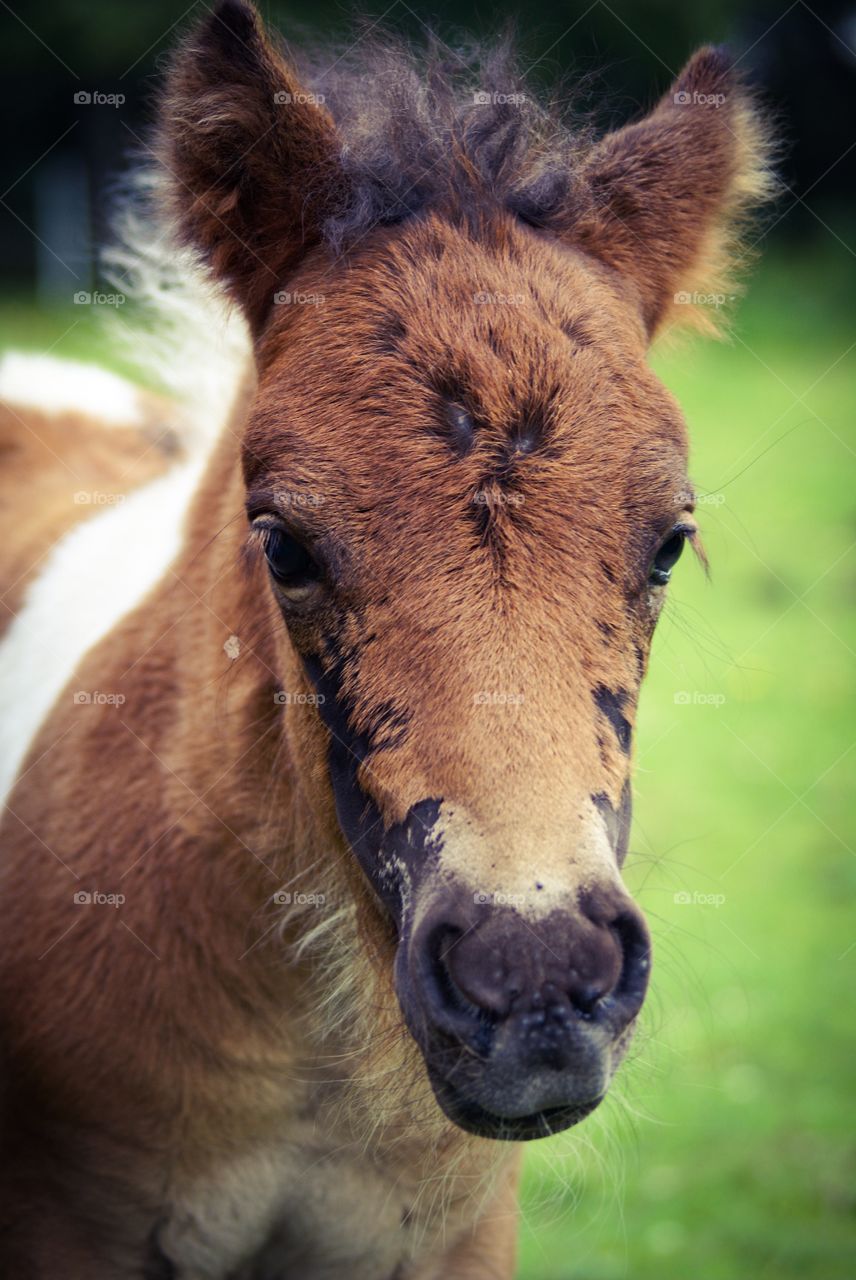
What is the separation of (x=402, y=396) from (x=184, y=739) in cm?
120

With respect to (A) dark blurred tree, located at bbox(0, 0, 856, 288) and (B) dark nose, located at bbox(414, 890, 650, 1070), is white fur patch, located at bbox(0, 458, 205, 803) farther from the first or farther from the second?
(A) dark blurred tree, located at bbox(0, 0, 856, 288)

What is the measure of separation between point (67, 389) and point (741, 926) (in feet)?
16.3

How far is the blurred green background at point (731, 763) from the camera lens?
463 centimetres

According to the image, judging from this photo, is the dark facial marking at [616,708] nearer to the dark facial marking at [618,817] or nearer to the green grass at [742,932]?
the dark facial marking at [618,817]

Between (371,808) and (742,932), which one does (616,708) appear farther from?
(742,932)

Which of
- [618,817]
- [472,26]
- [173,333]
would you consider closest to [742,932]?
[173,333]

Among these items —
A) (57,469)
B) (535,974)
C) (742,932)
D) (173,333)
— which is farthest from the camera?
(742,932)

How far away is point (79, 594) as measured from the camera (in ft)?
Answer: 13.0

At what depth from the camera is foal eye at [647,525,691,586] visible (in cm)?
247

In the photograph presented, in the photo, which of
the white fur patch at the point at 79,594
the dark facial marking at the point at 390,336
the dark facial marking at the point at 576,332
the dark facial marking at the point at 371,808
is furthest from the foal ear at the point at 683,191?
the white fur patch at the point at 79,594

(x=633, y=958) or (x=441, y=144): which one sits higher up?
(x=441, y=144)

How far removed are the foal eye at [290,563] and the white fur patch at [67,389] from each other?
2927 millimetres

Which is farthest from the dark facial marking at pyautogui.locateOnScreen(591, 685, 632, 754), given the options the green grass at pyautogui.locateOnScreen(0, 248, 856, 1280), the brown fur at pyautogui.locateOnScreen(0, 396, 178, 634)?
the brown fur at pyautogui.locateOnScreen(0, 396, 178, 634)

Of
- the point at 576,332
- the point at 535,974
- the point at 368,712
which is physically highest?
the point at 576,332
